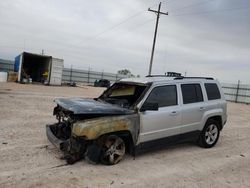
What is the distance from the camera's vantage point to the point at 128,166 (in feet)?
19.4

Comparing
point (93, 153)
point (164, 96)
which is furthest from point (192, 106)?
point (93, 153)

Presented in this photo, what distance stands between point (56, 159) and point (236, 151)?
4.55m

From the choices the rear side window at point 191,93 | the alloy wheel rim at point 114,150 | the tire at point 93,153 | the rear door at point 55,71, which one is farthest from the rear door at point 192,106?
the rear door at point 55,71

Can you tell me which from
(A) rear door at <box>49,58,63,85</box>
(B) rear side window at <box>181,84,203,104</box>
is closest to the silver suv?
(B) rear side window at <box>181,84,203,104</box>

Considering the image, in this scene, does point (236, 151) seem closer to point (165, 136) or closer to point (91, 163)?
point (165, 136)

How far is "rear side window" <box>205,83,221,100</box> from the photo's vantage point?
8078 mm

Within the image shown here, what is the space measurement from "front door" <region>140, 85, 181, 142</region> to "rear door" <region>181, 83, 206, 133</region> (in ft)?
0.79

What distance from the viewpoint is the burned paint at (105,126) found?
552 centimetres

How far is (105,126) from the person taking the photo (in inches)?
225

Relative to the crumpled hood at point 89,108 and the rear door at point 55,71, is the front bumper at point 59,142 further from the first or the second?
the rear door at point 55,71

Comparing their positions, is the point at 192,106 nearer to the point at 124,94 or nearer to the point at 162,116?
the point at 162,116

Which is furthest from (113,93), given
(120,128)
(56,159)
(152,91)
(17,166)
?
(17,166)

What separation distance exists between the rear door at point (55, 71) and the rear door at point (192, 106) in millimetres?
26209

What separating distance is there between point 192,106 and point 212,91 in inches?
44.7
